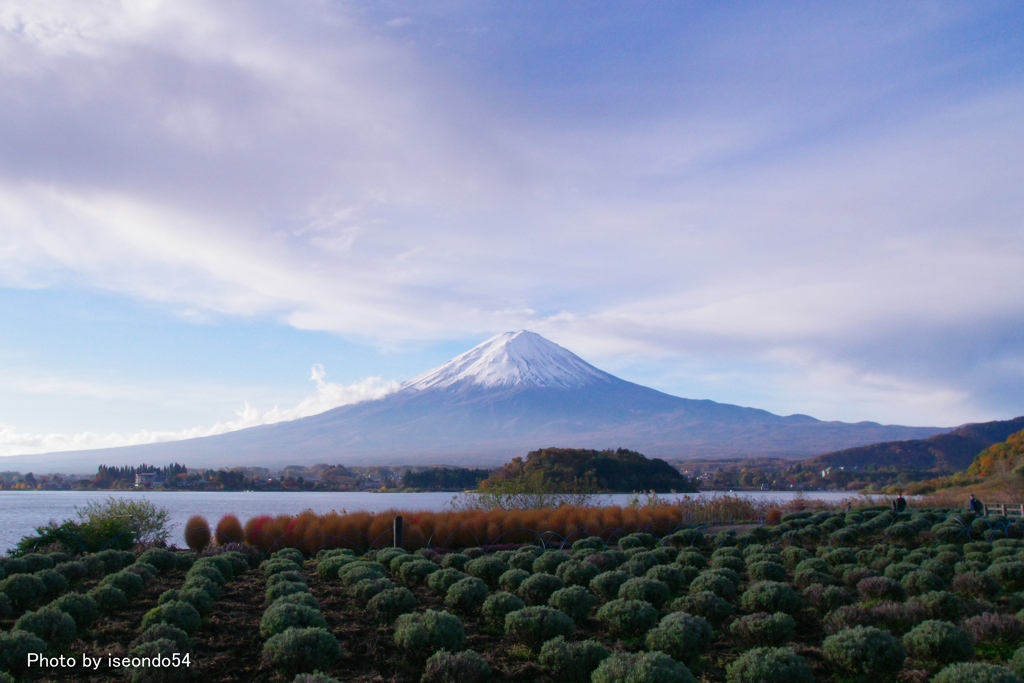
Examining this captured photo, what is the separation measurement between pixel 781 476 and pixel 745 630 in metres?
80.8

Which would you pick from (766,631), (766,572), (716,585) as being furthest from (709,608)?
(766,572)

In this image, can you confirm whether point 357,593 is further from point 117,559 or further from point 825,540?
point 825,540

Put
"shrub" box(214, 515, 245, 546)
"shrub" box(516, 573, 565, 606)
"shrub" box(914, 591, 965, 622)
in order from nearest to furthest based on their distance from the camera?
"shrub" box(914, 591, 965, 622) < "shrub" box(516, 573, 565, 606) < "shrub" box(214, 515, 245, 546)

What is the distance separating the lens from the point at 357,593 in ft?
28.8

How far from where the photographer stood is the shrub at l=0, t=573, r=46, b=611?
8.33 metres

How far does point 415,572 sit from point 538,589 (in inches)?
91.4

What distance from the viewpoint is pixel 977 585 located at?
31.3 feet

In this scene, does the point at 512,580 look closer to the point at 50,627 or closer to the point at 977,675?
the point at 50,627

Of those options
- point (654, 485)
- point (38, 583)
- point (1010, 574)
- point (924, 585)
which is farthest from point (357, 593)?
point (654, 485)

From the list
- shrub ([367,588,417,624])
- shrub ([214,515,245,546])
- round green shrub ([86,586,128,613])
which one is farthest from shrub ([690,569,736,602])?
shrub ([214,515,245,546])

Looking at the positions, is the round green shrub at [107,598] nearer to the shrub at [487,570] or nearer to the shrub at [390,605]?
the shrub at [390,605]

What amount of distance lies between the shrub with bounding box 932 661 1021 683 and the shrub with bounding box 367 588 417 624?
5.20 m

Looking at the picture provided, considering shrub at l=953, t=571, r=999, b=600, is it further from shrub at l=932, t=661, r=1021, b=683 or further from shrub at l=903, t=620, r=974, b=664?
shrub at l=932, t=661, r=1021, b=683

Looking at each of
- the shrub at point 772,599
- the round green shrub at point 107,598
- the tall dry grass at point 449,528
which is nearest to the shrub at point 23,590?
the round green shrub at point 107,598
